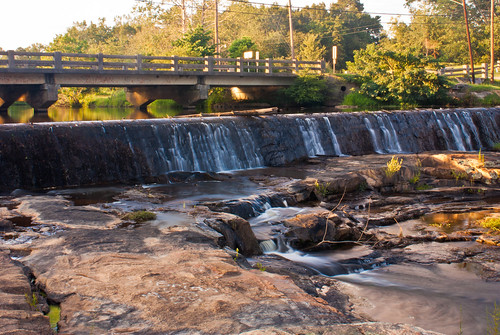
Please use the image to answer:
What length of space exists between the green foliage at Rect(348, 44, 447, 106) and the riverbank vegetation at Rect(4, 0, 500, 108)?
0.21ft

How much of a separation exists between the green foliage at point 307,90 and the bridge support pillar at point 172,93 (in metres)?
6.84

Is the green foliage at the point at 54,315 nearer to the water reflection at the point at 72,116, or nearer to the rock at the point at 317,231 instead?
the rock at the point at 317,231

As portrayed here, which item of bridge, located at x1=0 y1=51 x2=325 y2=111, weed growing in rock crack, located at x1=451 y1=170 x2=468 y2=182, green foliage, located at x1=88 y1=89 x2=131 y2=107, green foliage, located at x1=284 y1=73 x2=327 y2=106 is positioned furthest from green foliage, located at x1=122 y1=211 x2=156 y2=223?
green foliage, located at x1=88 y1=89 x2=131 y2=107

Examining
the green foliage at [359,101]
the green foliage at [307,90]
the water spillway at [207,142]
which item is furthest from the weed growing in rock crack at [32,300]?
the green foliage at [359,101]

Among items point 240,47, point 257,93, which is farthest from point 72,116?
point 240,47

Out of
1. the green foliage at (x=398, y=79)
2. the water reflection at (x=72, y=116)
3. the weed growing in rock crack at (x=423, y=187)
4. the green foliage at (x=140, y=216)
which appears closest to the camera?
the green foliage at (x=140, y=216)

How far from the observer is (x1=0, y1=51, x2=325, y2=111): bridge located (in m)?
28.2

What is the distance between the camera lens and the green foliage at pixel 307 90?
3828cm

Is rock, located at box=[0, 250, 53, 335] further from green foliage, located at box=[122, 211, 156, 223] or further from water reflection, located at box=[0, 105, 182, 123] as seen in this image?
water reflection, located at box=[0, 105, 182, 123]

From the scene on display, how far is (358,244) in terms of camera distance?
33.2 ft

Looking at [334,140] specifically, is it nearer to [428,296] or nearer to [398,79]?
[428,296]

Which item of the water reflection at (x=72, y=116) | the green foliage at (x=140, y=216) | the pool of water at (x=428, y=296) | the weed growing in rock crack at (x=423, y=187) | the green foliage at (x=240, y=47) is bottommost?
the pool of water at (x=428, y=296)

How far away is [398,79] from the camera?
36344 millimetres

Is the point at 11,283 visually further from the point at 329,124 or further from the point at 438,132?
the point at 438,132
